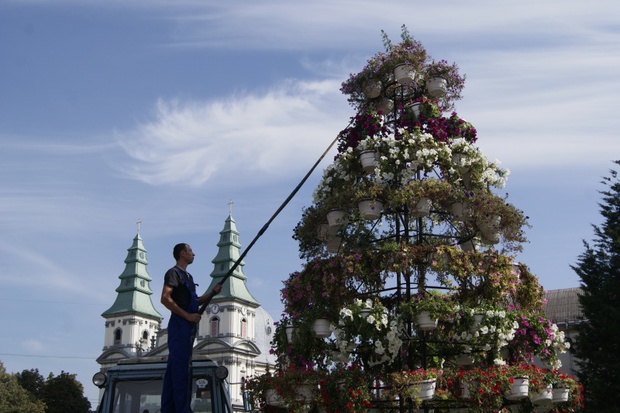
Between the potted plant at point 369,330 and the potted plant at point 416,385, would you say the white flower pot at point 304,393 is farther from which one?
the potted plant at point 416,385

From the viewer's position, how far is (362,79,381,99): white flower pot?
47.8ft

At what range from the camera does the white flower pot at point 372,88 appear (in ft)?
47.8

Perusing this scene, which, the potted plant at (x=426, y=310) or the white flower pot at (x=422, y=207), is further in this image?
the white flower pot at (x=422, y=207)

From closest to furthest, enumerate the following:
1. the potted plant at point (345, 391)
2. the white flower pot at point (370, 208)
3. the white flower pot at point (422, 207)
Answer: the potted plant at point (345, 391) → the white flower pot at point (422, 207) → the white flower pot at point (370, 208)

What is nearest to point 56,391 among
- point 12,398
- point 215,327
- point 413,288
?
point 12,398

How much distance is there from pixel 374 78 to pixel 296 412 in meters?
6.75

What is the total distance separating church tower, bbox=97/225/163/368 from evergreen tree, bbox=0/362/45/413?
3600 cm

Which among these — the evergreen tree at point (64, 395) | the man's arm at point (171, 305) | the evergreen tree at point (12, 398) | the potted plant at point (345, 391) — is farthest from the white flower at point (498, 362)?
the evergreen tree at point (64, 395)

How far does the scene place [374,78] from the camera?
14625 mm

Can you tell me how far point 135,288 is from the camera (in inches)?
3976

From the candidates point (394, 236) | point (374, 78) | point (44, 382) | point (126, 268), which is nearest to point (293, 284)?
point (394, 236)

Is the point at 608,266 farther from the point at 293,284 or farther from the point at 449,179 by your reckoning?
the point at 293,284

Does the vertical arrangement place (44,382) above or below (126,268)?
below

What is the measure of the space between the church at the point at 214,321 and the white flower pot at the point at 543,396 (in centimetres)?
7743
